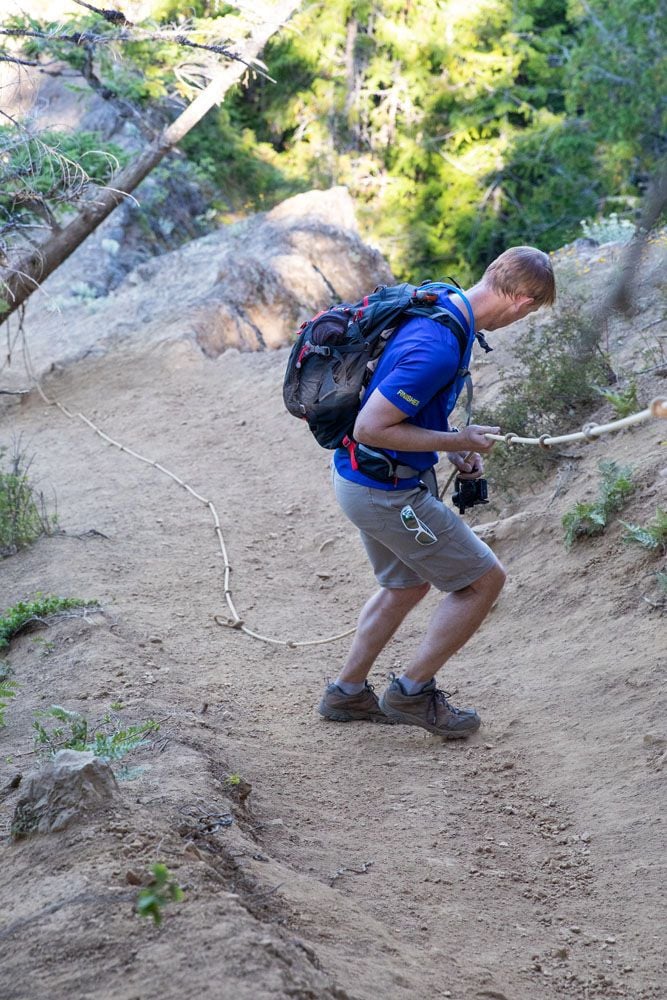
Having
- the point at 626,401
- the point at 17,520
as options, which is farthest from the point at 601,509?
the point at 17,520

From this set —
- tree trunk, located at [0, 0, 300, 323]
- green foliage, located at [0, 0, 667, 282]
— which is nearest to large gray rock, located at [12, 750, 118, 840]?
tree trunk, located at [0, 0, 300, 323]

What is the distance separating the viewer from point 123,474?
9125mm

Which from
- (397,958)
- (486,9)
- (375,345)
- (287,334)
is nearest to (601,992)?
(397,958)

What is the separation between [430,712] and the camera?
4.27 meters

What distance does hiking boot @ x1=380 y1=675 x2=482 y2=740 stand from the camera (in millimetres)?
4254

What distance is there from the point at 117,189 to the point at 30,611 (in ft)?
25.1

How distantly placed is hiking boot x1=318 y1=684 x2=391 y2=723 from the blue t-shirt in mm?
1422

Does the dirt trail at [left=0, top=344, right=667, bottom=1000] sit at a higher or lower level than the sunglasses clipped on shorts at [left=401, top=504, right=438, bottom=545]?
lower

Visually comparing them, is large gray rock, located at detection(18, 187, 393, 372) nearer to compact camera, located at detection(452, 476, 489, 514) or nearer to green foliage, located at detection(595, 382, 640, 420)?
green foliage, located at detection(595, 382, 640, 420)

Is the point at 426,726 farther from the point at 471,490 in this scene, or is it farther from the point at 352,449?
the point at 352,449

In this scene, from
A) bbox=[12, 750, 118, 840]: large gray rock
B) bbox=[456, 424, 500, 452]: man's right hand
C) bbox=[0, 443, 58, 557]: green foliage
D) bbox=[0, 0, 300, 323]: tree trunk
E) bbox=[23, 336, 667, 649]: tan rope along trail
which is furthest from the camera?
bbox=[0, 0, 300, 323]: tree trunk

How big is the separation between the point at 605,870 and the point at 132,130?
18.1 meters

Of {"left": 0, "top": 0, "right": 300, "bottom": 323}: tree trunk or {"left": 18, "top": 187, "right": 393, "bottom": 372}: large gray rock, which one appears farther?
{"left": 18, "top": 187, "right": 393, "bottom": 372}: large gray rock

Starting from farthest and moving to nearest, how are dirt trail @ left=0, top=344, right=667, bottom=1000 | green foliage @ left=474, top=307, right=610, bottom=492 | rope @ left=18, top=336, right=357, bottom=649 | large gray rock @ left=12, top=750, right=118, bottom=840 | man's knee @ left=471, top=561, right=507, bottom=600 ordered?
1. green foliage @ left=474, top=307, right=610, bottom=492
2. rope @ left=18, top=336, right=357, bottom=649
3. man's knee @ left=471, top=561, right=507, bottom=600
4. large gray rock @ left=12, top=750, right=118, bottom=840
5. dirt trail @ left=0, top=344, right=667, bottom=1000
